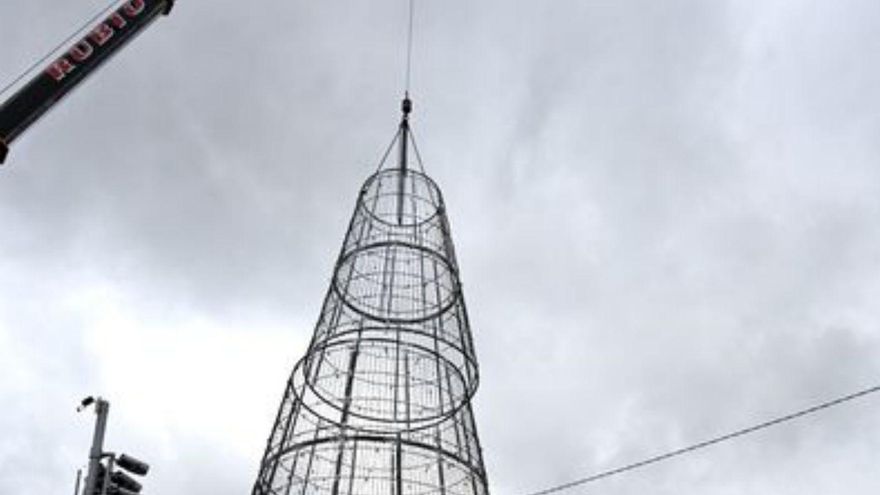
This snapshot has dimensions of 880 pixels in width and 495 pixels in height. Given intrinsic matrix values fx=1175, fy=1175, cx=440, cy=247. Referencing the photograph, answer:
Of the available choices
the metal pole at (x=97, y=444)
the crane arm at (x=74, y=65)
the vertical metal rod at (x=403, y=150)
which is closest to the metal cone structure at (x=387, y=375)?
the vertical metal rod at (x=403, y=150)

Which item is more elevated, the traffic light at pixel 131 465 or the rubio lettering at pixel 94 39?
the rubio lettering at pixel 94 39

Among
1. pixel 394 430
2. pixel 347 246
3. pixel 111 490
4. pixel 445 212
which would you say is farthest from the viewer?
pixel 445 212

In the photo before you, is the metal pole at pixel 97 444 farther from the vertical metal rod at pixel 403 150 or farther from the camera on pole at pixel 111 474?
the vertical metal rod at pixel 403 150

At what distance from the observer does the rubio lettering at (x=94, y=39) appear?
19.0m

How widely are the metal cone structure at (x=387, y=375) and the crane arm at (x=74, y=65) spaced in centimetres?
518

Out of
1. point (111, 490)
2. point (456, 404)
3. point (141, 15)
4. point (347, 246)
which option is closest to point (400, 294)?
point (347, 246)

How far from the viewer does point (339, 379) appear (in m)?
18.8

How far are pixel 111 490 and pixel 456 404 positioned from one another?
5.39 m

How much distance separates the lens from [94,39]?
20.5m

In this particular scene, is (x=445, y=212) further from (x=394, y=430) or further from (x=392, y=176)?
(x=394, y=430)

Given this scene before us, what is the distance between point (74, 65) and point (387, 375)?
7296mm

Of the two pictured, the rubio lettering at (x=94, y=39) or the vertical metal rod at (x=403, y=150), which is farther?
the vertical metal rod at (x=403, y=150)

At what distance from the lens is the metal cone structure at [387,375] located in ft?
57.3

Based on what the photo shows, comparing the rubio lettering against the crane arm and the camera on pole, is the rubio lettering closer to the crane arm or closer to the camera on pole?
the crane arm
